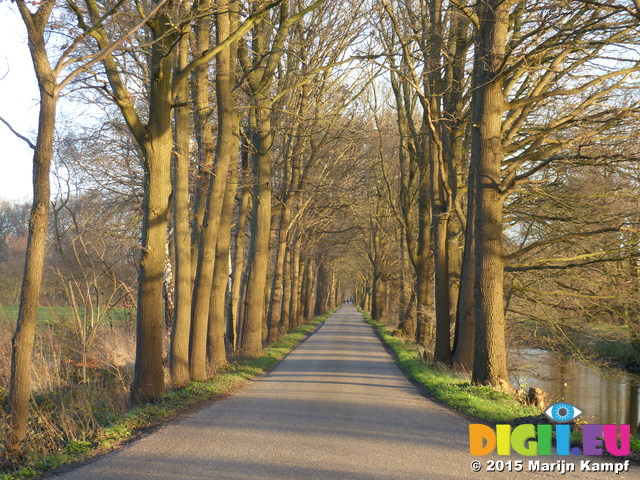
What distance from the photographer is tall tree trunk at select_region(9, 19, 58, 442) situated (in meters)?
8.20

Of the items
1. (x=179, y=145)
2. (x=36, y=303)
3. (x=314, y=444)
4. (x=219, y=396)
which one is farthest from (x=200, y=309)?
(x=314, y=444)

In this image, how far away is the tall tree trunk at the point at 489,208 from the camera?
1289cm

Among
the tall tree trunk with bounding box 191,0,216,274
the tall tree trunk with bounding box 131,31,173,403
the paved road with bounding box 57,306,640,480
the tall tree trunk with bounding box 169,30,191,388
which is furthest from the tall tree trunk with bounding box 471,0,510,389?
the tall tree trunk with bounding box 131,31,173,403

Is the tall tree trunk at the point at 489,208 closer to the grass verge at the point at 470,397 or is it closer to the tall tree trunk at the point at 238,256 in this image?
the grass verge at the point at 470,397

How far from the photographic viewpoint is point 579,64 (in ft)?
45.8

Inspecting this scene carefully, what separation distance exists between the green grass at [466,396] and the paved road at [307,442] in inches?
14.5

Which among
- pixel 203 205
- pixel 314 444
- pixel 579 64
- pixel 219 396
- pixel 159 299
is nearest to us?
pixel 314 444

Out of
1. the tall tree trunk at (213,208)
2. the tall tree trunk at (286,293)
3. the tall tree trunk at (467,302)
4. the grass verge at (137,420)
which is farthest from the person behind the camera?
the tall tree trunk at (286,293)

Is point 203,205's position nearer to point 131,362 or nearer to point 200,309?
point 200,309

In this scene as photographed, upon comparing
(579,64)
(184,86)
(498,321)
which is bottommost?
(498,321)

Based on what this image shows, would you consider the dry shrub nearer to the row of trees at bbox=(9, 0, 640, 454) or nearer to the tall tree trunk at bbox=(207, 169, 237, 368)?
the row of trees at bbox=(9, 0, 640, 454)

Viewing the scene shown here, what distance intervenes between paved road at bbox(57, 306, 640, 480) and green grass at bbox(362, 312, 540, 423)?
37 centimetres

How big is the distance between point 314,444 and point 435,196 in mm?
12115

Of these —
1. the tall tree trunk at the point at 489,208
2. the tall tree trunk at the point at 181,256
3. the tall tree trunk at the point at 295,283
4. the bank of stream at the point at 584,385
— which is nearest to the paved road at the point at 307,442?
the tall tree trunk at the point at 181,256
